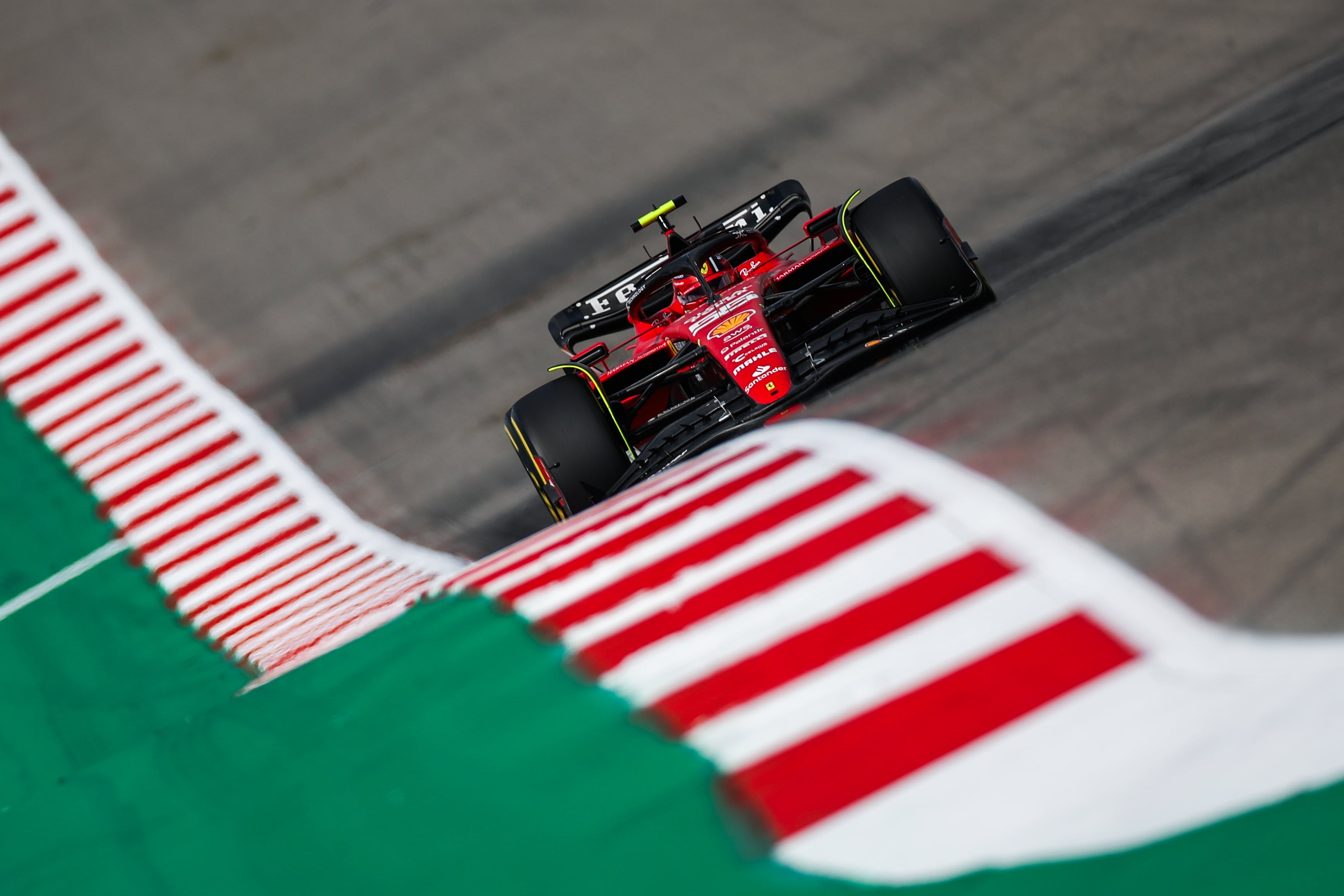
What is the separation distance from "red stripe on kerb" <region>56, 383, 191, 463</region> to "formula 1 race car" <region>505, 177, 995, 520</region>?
3.22 meters

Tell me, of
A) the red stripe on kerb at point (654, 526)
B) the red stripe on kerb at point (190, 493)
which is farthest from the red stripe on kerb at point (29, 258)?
the red stripe on kerb at point (654, 526)

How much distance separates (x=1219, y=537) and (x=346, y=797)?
81.2 inches

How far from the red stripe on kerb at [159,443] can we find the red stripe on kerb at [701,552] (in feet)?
17.0

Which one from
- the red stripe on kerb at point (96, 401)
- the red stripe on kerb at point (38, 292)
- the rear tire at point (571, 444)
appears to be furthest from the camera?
the red stripe on kerb at point (38, 292)

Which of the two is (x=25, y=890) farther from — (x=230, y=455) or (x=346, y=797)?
(x=230, y=455)


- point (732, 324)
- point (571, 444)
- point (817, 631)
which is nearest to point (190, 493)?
point (571, 444)

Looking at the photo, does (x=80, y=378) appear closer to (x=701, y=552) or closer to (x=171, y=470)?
(x=171, y=470)

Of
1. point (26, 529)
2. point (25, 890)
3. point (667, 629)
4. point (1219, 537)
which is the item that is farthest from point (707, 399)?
point (26, 529)

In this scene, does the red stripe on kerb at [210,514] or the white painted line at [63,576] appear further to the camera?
the red stripe on kerb at [210,514]

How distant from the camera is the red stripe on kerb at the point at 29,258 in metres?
8.74

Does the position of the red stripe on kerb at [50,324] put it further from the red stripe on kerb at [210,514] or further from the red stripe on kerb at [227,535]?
the red stripe on kerb at [227,535]

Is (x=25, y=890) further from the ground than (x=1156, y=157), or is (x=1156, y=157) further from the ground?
(x=25, y=890)

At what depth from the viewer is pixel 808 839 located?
2316 mm

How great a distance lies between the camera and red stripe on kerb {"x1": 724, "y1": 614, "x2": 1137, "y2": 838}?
2.39 metres
